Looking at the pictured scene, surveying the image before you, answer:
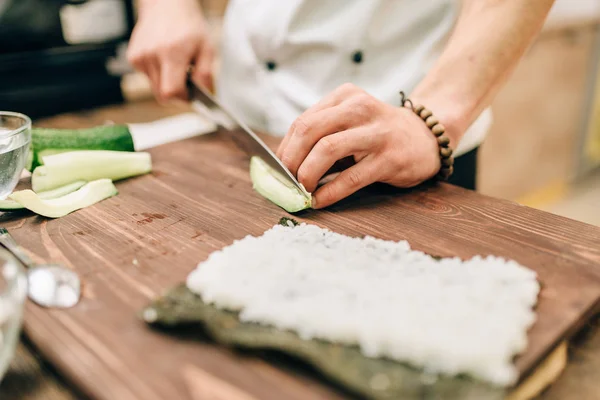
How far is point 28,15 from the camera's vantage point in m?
1.66

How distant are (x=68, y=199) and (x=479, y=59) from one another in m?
0.93

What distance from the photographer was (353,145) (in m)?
1.00

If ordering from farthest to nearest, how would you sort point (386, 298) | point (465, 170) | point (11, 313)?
1. point (465, 170)
2. point (386, 298)
3. point (11, 313)

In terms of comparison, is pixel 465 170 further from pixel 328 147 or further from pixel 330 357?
pixel 330 357

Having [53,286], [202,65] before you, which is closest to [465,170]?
[202,65]

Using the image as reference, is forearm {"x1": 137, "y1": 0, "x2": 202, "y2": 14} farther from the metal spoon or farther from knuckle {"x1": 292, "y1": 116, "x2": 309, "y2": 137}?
the metal spoon

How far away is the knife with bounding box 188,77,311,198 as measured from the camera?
3.47 ft

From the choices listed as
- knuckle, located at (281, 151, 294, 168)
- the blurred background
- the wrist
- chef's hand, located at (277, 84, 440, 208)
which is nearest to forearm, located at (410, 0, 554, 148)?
the wrist

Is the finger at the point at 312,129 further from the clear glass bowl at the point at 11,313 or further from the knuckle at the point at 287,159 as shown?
the clear glass bowl at the point at 11,313

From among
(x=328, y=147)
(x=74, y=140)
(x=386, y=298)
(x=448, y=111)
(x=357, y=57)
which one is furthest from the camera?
(x=357, y=57)

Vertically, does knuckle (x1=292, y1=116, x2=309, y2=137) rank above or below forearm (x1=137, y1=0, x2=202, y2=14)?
below

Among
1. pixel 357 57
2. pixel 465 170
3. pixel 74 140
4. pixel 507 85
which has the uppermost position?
pixel 357 57

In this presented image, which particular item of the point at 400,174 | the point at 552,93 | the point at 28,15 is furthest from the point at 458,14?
the point at 552,93

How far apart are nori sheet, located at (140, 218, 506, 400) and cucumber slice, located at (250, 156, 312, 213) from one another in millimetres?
361
